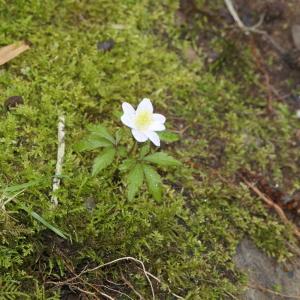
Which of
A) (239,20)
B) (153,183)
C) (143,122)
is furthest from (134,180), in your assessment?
(239,20)

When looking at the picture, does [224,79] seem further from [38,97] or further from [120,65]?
[38,97]

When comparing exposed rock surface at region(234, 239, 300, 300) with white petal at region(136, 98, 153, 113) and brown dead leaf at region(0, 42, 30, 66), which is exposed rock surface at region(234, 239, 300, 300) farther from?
brown dead leaf at region(0, 42, 30, 66)

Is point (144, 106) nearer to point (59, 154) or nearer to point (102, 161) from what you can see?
point (102, 161)

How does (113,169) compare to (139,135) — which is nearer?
(139,135)

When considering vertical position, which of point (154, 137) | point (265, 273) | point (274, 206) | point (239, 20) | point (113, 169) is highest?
point (239, 20)

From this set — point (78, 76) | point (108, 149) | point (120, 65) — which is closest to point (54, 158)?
point (108, 149)
